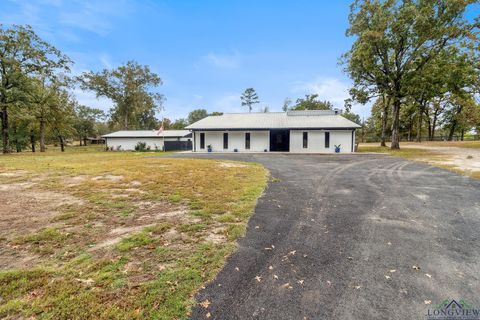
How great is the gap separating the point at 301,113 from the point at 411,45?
1166cm

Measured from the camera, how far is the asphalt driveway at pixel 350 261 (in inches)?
82.6

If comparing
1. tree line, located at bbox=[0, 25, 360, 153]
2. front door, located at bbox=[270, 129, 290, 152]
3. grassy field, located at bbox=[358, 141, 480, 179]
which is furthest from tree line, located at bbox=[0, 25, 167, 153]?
grassy field, located at bbox=[358, 141, 480, 179]

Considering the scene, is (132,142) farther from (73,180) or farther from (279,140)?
(73,180)

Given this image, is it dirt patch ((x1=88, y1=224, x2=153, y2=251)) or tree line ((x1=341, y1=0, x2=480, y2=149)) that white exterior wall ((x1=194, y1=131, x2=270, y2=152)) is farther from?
dirt patch ((x1=88, y1=224, x2=153, y2=251))

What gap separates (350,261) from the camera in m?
2.85

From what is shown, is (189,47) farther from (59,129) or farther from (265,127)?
(59,129)

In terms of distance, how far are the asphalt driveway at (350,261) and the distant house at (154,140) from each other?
2689cm

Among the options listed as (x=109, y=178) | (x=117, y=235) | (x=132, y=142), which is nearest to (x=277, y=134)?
(x=109, y=178)

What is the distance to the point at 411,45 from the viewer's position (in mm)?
19172

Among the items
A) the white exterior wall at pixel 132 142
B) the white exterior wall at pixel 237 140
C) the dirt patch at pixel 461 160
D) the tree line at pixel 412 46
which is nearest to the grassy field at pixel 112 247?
the dirt patch at pixel 461 160

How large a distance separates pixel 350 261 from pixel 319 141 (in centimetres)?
1931

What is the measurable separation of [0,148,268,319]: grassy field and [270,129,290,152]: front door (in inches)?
651

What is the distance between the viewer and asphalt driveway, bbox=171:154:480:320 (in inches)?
82.6

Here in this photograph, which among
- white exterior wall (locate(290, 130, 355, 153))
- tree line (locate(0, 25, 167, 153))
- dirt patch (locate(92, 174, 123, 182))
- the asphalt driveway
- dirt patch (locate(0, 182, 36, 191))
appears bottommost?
the asphalt driveway
